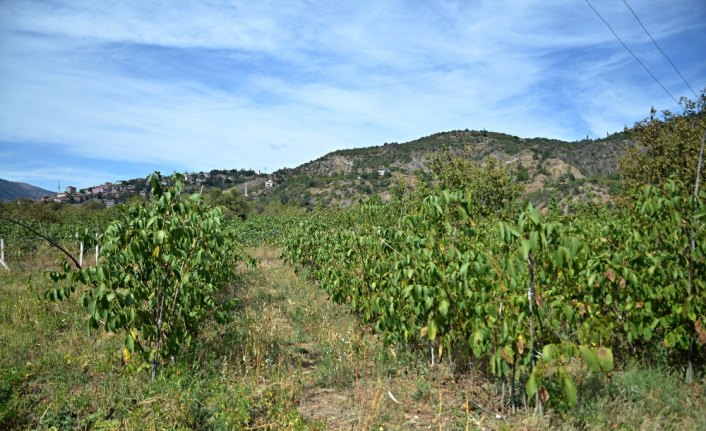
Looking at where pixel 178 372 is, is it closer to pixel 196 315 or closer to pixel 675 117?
pixel 196 315

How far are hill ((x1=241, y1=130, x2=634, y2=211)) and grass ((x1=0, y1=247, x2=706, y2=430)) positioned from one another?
48.2 m

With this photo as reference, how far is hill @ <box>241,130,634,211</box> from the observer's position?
6081 centimetres

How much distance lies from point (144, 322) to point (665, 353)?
5.12 meters

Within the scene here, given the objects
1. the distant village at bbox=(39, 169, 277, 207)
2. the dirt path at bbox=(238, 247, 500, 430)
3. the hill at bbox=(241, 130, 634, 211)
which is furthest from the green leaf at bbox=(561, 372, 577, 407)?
the distant village at bbox=(39, 169, 277, 207)

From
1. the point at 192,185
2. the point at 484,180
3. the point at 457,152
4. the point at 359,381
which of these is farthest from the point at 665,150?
the point at 192,185

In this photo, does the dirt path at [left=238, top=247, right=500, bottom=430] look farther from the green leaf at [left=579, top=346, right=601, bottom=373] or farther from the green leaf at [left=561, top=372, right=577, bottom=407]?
the green leaf at [left=579, top=346, right=601, bottom=373]

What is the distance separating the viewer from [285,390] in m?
4.05

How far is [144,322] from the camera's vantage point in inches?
148

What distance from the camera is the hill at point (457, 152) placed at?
200 feet

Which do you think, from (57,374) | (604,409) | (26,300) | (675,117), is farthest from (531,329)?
(675,117)

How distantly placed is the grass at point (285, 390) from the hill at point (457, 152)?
48170 mm

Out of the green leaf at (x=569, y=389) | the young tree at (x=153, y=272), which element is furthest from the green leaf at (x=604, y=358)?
the young tree at (x=153, y=272)

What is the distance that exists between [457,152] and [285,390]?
79059 mm

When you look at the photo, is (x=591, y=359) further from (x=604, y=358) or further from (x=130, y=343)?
(x=130, y=343)
